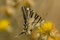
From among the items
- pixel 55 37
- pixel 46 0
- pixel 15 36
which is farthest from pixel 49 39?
pixel 46 0

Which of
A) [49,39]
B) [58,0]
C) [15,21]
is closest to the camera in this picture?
[49,39]

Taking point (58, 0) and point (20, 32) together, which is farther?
point (58, 0)

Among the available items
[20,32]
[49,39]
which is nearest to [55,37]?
[49,39]

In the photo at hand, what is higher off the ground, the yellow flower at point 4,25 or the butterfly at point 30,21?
the butterfly at point 30,21

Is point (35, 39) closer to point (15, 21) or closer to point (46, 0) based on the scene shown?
point (15, 21)

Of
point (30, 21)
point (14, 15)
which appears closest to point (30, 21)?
point (30, 21)

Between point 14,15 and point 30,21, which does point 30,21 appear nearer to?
point 30,21

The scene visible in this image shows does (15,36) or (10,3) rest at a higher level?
(10,3)

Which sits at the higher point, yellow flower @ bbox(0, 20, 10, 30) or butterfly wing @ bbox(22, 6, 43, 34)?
butterfly wing @ bbox(22, 6, 43, 34)

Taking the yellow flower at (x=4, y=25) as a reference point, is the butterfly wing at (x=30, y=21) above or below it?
above

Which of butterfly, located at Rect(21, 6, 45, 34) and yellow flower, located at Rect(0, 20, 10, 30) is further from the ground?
butterfly, located at Rect(21, 6, 45, 34)

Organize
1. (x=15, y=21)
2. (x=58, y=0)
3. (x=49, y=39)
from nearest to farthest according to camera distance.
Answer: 1. (x=49, y=39)
2. (x=15, y=21)
3. (x=58, y=0)
